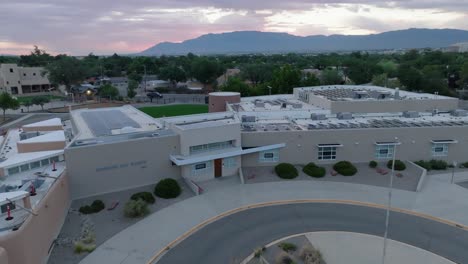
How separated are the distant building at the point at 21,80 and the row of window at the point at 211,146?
68872 millimetres

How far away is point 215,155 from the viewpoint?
27.3m

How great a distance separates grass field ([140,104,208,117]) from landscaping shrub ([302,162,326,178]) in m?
31.4

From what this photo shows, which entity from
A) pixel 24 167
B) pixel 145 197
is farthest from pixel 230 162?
pixel 24 167

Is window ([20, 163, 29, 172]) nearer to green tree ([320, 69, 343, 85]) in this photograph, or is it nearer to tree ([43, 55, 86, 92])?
tree ([43, 55, 86, 92])

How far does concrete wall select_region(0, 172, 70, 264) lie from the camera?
14.4 meters

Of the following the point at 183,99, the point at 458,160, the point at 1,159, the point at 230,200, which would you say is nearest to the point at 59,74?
the point at 183,99

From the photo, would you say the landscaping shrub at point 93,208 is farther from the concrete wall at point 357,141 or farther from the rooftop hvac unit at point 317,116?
the rooftop hvac unit at point 317,116

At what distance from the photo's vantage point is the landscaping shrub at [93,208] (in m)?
22.0

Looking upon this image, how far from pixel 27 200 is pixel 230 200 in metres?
12.3

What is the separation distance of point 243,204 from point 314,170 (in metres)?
7.75

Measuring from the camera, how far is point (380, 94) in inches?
1566

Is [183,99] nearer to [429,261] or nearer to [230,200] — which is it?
[230,200]

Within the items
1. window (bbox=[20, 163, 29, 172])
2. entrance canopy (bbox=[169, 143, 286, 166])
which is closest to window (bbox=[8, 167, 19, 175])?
window (bbox=[20, 163, 29, 172])

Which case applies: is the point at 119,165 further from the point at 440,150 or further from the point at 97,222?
the point at 440,150
